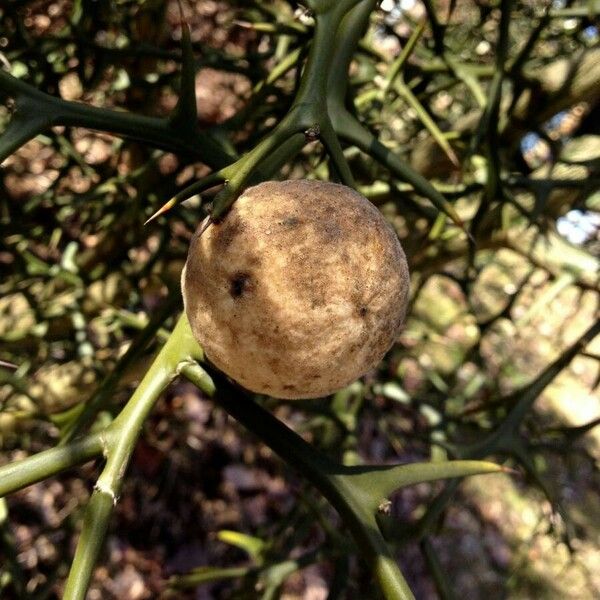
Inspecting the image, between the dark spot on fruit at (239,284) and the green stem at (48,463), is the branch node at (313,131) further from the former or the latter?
the green stem at (48,463)

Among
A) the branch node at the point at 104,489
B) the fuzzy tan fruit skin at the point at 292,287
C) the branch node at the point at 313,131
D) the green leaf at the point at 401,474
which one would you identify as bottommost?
the green leaf at the point at 401,474

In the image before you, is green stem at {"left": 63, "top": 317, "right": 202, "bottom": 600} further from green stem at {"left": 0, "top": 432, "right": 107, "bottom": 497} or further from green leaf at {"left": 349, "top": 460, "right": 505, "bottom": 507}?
green leaf at {"left": 349, "top": 460, "right": 505, "bottom": 507}

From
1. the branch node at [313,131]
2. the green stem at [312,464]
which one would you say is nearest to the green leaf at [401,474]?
the green stem at [312,464]

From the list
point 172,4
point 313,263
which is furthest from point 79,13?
point 172,4

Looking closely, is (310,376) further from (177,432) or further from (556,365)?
(177,432)

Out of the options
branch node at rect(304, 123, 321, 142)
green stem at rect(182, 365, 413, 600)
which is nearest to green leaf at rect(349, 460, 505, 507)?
green stem at rect(182, 365, 413, 600)

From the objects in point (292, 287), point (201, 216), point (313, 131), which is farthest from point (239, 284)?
point (201, 216)

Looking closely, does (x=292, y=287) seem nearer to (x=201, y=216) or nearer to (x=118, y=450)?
(x=118, y=450)

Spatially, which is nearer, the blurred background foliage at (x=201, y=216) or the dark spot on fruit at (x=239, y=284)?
the dark spot on fruit at (x=239, y=284)

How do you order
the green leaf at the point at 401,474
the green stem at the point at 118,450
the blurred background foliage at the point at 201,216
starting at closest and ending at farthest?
the green stem at the point at 118,450 < the green leaf at the point at 401,474 < the blurred background foliage at the point at 201,216
